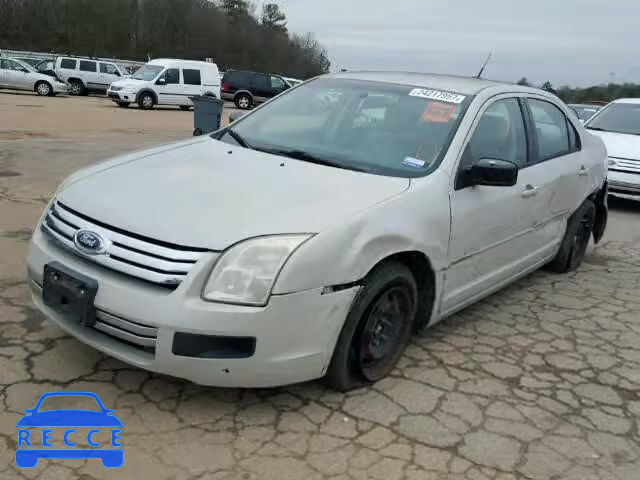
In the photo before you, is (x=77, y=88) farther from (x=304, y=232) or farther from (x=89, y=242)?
(x=304, y=232)

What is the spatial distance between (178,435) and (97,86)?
2866 cm

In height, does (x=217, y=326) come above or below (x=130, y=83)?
below

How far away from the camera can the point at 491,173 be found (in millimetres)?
3365

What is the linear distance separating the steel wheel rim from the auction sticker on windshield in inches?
51.4

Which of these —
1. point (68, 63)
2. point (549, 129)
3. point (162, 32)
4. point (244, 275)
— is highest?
point (162, 32)

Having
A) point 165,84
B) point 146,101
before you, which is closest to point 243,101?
point 165,84

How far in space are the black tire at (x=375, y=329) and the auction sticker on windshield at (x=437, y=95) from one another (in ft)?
4.00

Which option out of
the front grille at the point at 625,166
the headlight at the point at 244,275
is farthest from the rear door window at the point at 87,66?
the headlight at the point at 244,275

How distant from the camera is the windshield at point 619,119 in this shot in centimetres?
908

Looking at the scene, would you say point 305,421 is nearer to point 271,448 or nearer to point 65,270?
point 271,448

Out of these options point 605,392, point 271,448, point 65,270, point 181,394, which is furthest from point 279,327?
point 605,392

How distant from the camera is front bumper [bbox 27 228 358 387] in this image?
249 cm

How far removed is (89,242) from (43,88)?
25.4 metres

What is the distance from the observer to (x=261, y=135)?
3.87 m
